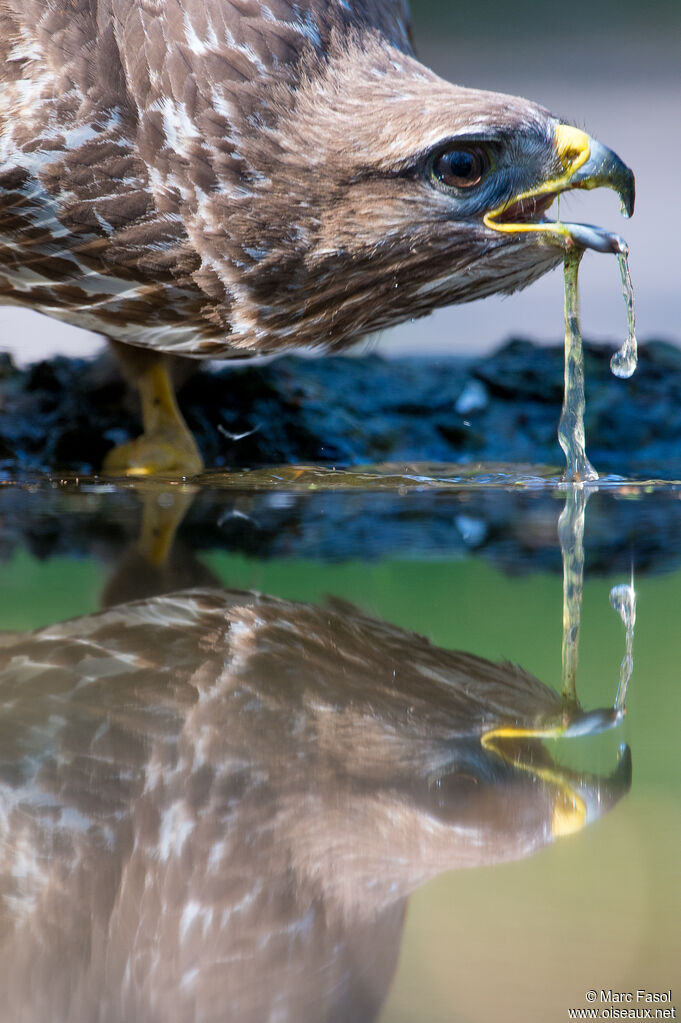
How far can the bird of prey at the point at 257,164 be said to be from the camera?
1789 millimetres

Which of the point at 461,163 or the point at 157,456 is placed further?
the point at 157,456

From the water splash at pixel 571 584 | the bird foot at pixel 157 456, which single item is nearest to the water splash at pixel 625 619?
the water splash at pixel 571 584

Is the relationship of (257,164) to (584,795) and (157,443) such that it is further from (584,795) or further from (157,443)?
(584,795)

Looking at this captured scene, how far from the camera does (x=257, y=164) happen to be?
1.85m

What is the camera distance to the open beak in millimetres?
1813

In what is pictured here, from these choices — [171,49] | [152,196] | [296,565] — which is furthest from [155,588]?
[171,49]

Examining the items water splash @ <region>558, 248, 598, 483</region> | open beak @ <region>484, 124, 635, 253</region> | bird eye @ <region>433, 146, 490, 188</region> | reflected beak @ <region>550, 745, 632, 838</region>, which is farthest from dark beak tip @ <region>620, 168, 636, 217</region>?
reflected beak @ <region>550, 745, 632, 838</region>

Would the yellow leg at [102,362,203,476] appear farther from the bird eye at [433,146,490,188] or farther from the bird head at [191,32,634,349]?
the bird eye at [433,146,490,188]

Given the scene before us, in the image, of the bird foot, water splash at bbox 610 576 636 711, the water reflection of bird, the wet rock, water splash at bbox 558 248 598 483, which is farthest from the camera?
the wet rock

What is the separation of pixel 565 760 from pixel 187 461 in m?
1.80

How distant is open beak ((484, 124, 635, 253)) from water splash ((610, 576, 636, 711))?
0.93 m

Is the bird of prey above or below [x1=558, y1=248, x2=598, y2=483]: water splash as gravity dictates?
above

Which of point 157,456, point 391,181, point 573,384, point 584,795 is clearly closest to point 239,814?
point 584,795

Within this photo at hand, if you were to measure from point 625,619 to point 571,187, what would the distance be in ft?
3.65
